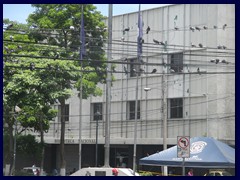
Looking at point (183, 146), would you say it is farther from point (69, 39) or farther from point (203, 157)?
point (69, 39)

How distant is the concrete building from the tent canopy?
12.7 metres

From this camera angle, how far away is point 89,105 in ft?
140

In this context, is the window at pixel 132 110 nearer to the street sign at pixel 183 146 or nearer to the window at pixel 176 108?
the window at pixel 176 108

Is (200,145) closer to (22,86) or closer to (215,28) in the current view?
(22,86)

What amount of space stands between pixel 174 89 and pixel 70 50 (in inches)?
417

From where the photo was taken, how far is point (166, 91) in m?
39.1

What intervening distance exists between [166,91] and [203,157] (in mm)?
18442

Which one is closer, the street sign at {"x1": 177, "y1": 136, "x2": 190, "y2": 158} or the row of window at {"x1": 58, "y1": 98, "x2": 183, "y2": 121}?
the street sign at {"x1": 177, "y1": 136, "x2": 190, "y2": 158}

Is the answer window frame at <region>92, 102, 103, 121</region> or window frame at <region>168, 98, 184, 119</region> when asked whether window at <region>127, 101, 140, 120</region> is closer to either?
window frame at <region>92, 102, 103, 121</region>

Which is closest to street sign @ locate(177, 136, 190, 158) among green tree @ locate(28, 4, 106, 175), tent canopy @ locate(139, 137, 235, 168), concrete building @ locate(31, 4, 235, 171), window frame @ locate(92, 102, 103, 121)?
tent canopy @ locate(139, 137, 235, 168)

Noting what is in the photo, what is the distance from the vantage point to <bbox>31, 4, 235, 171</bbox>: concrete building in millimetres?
36938

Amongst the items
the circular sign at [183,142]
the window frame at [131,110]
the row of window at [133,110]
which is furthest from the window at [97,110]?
the circular sign at [183,142]
